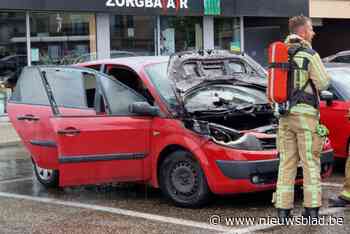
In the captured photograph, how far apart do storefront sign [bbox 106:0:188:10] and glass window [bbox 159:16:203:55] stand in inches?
27.4

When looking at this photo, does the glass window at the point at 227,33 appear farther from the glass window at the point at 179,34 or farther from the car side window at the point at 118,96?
the car side window at the point at 118,96

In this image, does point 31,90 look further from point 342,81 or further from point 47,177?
point 342,81

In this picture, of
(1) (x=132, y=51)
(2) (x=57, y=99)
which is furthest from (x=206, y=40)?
(2) (x=57, y=99)

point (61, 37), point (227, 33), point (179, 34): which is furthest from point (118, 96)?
point (227, 33)

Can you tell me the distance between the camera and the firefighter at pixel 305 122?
5855 mm

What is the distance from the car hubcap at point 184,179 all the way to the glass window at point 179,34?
38.3 feet

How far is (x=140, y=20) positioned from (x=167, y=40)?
3.95 feet

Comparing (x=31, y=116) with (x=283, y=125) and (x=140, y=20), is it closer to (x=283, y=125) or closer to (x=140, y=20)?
(x=283, y=125)

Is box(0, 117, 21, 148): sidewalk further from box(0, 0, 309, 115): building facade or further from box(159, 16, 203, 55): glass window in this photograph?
box(159, 16, 203, 55): glass window

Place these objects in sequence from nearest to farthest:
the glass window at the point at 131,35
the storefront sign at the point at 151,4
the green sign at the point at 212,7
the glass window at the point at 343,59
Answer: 1. the glass window at the point at 343,59
2. the storefront sign at the point at 151,4
3. the glass window at the point at 131,35
4. the green sign at the point at 212,7

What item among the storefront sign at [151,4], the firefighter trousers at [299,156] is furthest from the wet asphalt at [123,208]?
the storefront sign at [151,4]

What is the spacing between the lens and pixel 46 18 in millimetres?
15898

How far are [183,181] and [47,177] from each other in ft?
7.49

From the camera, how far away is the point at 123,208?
7012mm
